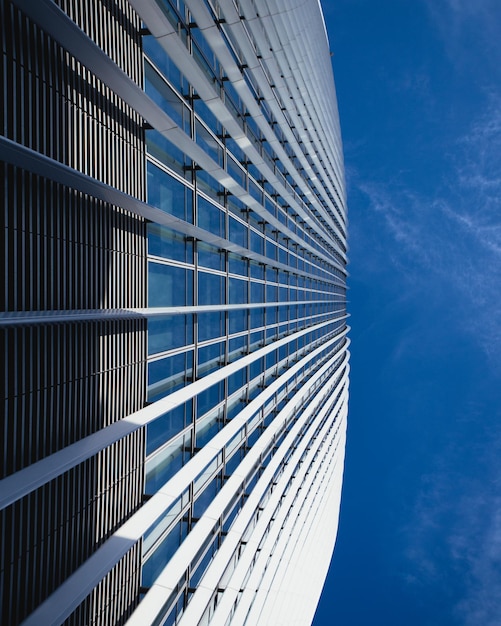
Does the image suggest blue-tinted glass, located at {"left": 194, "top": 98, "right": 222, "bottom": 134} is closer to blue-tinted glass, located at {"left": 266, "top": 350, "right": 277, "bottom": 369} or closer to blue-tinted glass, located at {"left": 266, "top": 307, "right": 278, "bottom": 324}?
blue-tinted glass, located at {"left": 266, "top": 307, "right": 278, "bottom": 324}

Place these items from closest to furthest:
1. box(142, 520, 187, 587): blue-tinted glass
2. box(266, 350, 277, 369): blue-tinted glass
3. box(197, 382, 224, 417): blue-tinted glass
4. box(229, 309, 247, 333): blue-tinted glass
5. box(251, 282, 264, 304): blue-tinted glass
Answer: box(142, 520, 187, 587): blue-tinted glass < box(197, 382, 224, 417): blue-tinted glass < box(229, 309, 247, 333): blue-tinted glass < box(251, 282, 264, 304): blue-tinted glass < box(266, 350, 277, 369): blue-tinted glass

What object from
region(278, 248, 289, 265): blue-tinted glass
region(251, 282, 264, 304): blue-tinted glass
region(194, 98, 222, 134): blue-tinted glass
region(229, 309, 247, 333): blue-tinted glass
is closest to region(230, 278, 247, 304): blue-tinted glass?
region(229, 309, 247, 333): blue-tinted glass

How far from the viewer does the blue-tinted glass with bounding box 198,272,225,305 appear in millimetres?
15141

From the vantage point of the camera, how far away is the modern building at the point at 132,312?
7234 mm

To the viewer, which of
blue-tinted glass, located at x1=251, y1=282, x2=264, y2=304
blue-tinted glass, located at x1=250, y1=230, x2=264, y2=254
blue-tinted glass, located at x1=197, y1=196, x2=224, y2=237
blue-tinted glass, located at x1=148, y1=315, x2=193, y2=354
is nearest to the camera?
blue-tinted glass, located at x1=148, y1=315, x2=193, y2=354

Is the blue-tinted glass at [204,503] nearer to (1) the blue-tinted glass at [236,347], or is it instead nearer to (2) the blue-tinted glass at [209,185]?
(1) the blue-tinted glass at [236,347]

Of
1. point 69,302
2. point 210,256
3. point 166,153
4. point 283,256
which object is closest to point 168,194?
point 166,153

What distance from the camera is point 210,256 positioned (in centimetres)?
1593

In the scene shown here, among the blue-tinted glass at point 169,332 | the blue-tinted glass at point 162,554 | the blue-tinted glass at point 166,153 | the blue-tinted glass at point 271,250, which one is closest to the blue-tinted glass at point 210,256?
the blue-tinted glass at point 169,332

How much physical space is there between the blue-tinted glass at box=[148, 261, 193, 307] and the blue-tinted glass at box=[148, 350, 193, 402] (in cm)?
182

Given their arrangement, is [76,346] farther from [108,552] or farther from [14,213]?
[108,552]

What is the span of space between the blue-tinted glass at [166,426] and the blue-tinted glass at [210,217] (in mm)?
6761

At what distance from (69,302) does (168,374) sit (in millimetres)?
5004

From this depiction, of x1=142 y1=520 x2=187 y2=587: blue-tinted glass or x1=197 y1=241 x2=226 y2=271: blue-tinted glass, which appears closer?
x1=142 y1=520 x2=187 y2=587: blue-tinted glass
